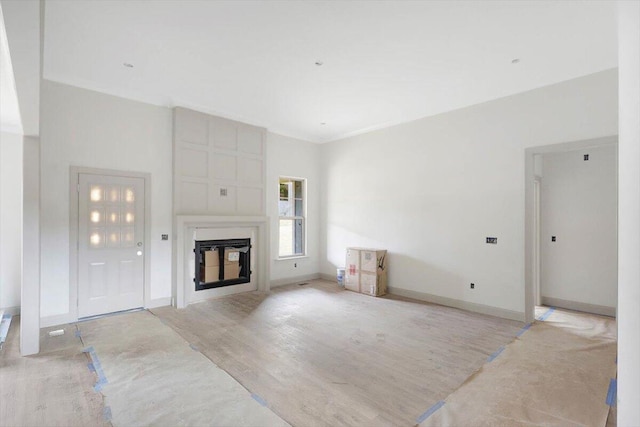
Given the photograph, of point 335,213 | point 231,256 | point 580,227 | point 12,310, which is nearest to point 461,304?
point 580,227

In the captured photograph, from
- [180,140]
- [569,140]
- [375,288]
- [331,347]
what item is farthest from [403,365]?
[180,140]

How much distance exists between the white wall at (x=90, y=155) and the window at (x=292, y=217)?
95.3 inches

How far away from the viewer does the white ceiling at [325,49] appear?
9.15 ft

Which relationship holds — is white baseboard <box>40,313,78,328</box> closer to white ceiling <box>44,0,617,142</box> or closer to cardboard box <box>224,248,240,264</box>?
cardboard box <box>224,248,240,264</box>

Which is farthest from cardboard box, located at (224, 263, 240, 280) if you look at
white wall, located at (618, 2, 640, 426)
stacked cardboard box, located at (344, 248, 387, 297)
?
white wall, located at (618, 2, 640, 426)

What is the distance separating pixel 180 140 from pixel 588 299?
686 centimetres

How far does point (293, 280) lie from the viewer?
6656 millimetres

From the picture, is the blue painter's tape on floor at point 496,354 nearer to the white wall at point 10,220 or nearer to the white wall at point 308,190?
the white wall at point 308,190

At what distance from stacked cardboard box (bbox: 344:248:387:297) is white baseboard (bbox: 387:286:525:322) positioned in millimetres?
368

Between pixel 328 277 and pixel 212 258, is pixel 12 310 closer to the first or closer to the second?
pixel 212 258

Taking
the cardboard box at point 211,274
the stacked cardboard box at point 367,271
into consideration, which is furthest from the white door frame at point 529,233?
the cardboard box at point 211,274

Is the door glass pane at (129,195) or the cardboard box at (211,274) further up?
the door glass pane at (129,195)

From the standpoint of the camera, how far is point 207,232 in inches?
209

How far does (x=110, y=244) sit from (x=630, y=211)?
532 centimetres
